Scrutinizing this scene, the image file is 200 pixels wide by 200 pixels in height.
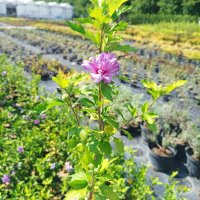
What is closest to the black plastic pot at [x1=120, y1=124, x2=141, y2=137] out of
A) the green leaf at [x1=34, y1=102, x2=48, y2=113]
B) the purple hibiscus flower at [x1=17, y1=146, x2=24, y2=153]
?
the purple hibiscus flower at [x1=17, y1=146, x2=24, y2=153]

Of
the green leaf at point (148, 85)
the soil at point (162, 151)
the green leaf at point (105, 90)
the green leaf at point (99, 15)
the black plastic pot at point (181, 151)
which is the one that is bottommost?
the black plastic pot at point (181, 151)

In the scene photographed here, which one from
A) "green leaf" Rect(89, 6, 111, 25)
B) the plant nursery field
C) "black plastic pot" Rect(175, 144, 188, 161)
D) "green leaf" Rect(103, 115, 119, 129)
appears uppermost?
"green leaf" Rect(89, 6, 111, 25)

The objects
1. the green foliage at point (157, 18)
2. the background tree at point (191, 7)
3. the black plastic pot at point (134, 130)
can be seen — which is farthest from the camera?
the background tree at point (191, 7)

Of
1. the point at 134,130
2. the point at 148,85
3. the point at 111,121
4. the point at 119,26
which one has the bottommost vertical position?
the point at 134,130

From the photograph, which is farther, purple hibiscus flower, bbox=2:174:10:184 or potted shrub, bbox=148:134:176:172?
potted shrub, bbox=148:134:176:172

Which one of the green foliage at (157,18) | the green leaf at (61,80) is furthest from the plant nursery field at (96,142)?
the green foliage at (157,18)

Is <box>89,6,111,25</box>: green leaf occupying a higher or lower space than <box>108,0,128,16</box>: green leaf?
lower

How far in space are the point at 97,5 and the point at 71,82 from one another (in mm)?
363

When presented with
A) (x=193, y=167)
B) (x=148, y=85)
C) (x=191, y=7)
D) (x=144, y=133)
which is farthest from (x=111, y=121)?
(x=191, y=7)

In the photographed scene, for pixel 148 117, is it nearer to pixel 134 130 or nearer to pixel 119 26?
pixel 119 26

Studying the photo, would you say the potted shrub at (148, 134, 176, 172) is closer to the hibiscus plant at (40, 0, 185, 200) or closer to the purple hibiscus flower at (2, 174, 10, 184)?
the purple hibiscus flower at (2, 174, 10, 184)

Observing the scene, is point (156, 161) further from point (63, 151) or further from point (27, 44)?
point (27, 44)

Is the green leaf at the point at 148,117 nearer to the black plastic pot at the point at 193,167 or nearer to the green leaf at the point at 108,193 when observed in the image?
the green leaf at the point at 108,193

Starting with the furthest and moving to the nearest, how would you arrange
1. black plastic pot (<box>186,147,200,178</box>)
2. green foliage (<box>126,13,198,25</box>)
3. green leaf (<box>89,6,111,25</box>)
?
green foliage (<box>126,13,198,25</box>), black plastic pot (<box>186,147,200,178</box>), green leaf (<box>89,6,111,25</box>)
